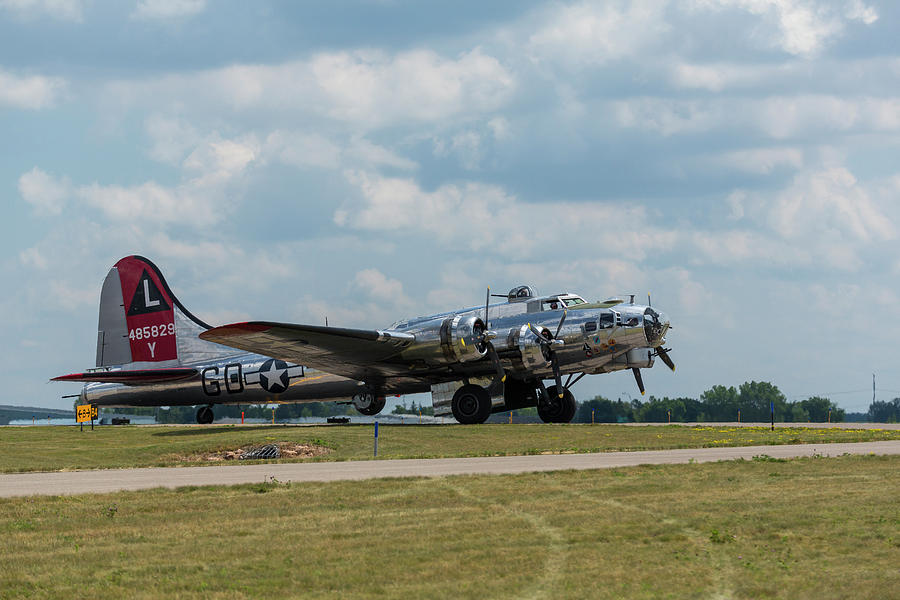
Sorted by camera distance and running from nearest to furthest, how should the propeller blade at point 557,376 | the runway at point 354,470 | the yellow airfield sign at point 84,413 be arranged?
the runway at point 354,470 < the propeller blade at point 557,376 < the yellow airfield sign at point 84,413

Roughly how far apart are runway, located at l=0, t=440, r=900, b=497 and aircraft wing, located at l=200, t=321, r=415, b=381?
432 inches

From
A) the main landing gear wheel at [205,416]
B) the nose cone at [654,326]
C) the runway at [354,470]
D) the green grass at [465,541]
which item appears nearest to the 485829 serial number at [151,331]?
the main landing gear wheel at [205,416]

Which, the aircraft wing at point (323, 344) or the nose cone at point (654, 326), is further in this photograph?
the nose cone at point (654, 326)

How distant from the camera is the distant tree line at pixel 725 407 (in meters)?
96.4

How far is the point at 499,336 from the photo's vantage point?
38.4 meters

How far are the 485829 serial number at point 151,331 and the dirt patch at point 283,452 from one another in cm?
1938

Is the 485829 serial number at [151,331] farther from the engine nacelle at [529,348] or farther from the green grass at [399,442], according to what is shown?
the engine nacelle at [529,348]

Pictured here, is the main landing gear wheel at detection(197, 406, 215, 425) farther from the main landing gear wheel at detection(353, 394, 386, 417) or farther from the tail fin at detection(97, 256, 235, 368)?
the main landing gear wheel at detection(353, 394, 386, 417)

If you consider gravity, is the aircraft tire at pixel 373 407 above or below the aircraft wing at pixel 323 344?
below

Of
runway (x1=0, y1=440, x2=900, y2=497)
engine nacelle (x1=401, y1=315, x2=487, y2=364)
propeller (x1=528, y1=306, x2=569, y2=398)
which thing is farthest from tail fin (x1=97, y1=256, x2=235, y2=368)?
runway (x1=0, y1=440, x2=900, y2=497)

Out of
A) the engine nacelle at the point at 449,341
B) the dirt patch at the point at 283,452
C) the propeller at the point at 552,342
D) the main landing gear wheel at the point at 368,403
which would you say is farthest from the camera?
the main landing gear wheel at the point at 368,403

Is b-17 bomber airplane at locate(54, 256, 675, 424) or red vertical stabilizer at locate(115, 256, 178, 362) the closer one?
b-17 bomber airplane at locate(54, 256, 675, 424)

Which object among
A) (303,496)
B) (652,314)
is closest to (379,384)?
(652,314)

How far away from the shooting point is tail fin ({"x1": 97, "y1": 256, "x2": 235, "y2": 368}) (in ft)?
159
